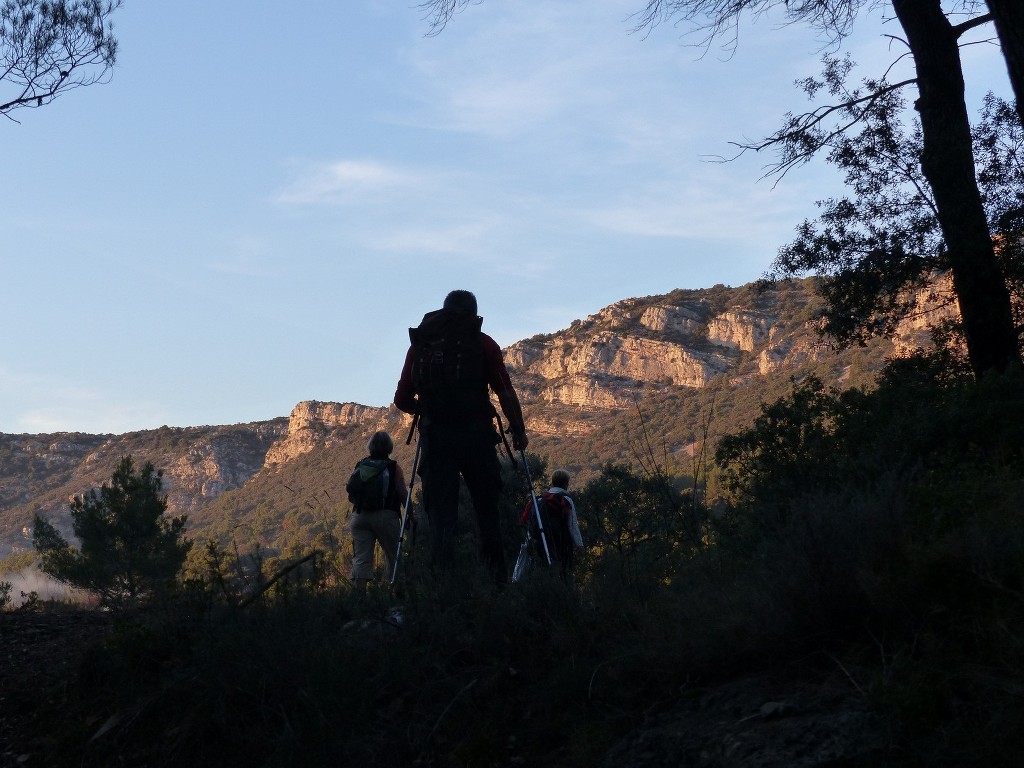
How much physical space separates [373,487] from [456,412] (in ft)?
8.23

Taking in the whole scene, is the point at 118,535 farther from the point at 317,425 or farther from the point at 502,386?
the point at 317,425

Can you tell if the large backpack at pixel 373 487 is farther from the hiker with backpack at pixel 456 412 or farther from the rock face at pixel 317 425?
the rock face at pixel 317 425

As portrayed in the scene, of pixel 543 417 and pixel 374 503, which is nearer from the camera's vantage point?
pixel 374 503

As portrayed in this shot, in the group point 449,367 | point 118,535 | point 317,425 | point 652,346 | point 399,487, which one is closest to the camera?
point 449,367

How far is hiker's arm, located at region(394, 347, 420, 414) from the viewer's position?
6.08 m

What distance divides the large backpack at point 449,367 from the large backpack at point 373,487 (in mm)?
2392

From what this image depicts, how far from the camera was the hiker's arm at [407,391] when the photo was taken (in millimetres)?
6078

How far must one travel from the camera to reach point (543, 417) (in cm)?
10519

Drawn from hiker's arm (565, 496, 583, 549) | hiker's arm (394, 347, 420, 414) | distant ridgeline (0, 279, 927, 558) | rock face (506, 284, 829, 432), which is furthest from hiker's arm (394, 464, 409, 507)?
rock face (506, 284, 829, 432)

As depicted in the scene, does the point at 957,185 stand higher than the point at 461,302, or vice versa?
the point at 957,185

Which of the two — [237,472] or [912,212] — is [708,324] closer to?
[237,472]

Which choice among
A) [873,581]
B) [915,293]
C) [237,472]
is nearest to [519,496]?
[915,293]

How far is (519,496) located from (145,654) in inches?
774

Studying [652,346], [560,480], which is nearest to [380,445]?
[560,480]
